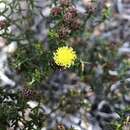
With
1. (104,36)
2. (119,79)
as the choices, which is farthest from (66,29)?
(104,36)

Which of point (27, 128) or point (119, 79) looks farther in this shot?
point (119, 79)

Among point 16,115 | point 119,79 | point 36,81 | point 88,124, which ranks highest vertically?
point 36,81

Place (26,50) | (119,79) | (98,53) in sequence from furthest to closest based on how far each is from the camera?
1. (98,53)
2. (119,79)
3. (26,50)

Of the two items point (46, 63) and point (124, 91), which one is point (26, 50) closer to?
point (46, 63)

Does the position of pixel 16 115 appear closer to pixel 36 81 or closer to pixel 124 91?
pixel 36 81

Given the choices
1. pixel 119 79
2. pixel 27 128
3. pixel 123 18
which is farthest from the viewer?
pixel 123 18

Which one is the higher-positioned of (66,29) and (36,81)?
(66,29)

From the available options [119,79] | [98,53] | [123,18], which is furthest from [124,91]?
[123,18]
